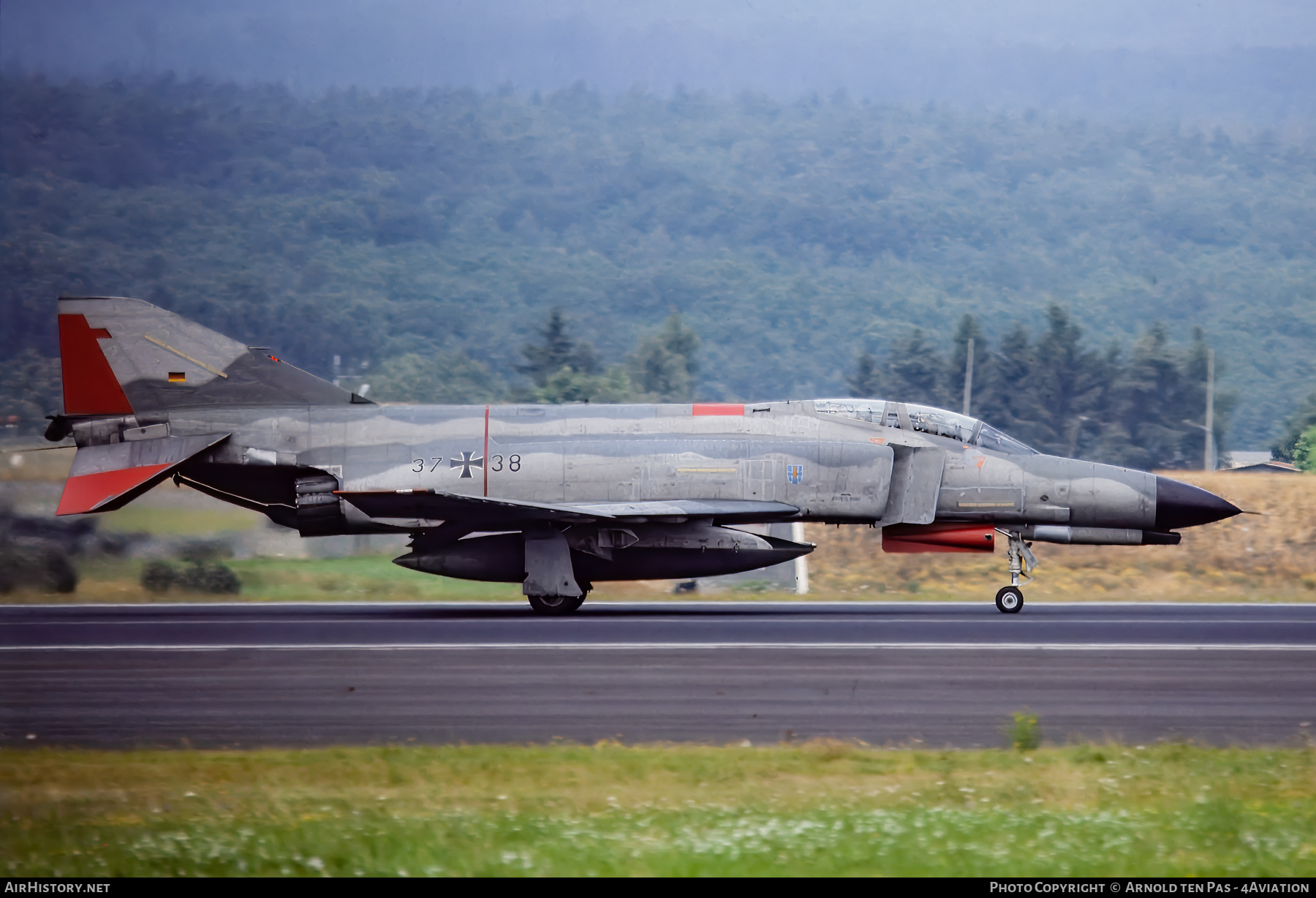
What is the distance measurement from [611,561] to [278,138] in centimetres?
11063

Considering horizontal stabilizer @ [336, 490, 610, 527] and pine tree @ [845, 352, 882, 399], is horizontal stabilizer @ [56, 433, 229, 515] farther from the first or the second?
pine tree @ [845, 352, 882, 399]

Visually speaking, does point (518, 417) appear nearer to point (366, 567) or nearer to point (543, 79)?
point (366, 567)

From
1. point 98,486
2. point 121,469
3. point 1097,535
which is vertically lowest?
point 1097,535

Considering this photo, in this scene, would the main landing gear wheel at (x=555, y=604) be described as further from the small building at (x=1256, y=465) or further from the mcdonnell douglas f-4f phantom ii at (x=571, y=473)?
the small building at (x=1256, y=465)

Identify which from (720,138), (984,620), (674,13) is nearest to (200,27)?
(720,138)

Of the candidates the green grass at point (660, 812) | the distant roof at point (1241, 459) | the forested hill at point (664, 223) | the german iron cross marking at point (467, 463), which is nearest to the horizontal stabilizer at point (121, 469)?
the german iron cross marking at point (467, 463)

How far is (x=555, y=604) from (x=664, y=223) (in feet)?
372

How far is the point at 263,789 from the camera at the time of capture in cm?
760

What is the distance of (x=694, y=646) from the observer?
1434 centimetres

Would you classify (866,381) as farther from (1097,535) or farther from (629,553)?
(629,553)

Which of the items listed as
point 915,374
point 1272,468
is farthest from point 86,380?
point 915,374

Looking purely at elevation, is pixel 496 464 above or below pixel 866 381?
below

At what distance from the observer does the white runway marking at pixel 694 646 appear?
14125mm

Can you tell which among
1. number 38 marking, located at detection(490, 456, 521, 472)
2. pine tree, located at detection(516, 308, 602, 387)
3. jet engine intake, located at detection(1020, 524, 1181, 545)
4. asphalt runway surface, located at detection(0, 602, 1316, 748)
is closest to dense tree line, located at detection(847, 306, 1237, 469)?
pine tree, located at detection(516, 308, 602, 387)
